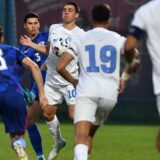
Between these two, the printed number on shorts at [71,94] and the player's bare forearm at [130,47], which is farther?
the printed number on shorts at [71,94]

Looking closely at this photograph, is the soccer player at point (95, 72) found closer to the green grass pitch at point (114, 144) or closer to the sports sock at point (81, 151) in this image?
the sports sock at point (81, 151)

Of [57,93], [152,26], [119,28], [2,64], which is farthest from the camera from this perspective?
[119,28]

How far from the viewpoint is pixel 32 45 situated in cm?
1144

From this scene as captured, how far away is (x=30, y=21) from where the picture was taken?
1284cm

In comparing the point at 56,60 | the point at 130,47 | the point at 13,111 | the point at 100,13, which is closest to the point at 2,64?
the point at 13,111

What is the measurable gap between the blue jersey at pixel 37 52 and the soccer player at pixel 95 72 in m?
3.39

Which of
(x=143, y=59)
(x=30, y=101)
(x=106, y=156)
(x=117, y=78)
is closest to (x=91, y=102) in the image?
(x=117, y=78)

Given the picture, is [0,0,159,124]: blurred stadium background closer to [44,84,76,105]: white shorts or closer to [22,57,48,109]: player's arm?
[44,84,76,105]: white shorts

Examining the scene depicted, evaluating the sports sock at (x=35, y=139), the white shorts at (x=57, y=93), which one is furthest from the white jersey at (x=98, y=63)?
the white shorts at (x=57, y=93)

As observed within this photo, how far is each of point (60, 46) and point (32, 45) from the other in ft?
3.67

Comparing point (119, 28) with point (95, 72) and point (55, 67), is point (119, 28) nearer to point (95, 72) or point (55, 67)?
point (55, 67)

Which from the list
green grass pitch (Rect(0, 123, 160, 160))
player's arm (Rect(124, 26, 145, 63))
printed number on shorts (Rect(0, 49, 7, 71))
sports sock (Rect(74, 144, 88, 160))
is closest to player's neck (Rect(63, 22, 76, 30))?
green grass pitch (Rect(0, 123, 160, 160))

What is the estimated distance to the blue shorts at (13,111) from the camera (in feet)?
32.3

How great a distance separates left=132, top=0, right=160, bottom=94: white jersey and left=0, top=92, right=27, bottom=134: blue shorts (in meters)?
2.24
